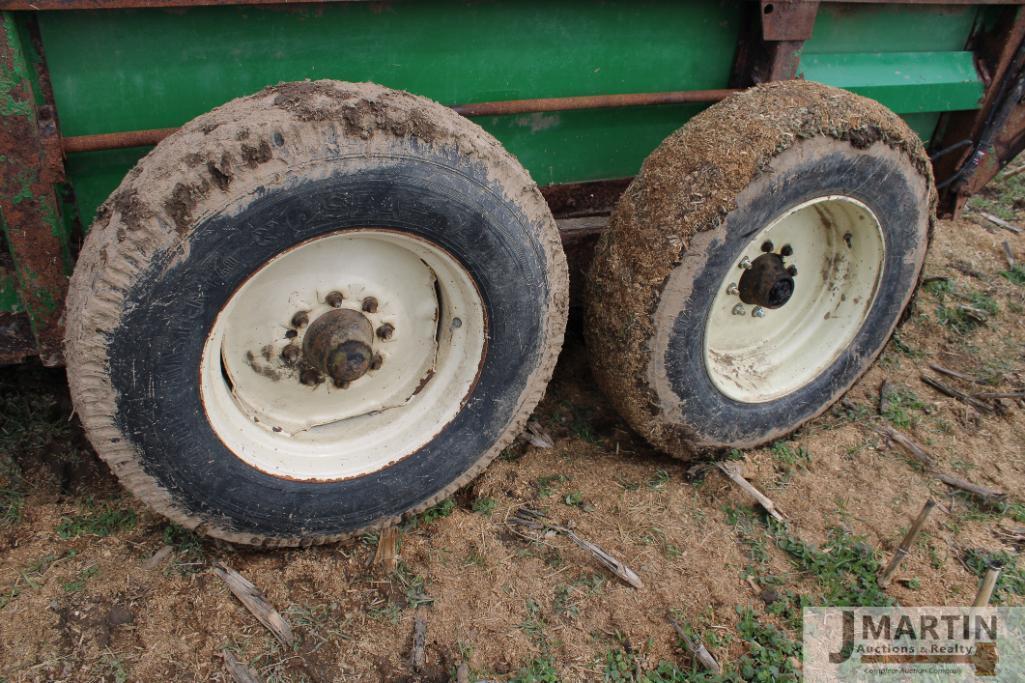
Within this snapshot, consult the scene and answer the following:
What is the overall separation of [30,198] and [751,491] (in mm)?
2379

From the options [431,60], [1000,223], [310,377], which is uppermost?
[431,60]

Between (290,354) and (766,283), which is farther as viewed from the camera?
(766,283)

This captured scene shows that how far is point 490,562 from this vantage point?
7.98ft

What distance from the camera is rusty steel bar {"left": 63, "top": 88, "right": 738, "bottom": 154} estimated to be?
1997 millimetres

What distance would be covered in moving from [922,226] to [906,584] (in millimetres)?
1308

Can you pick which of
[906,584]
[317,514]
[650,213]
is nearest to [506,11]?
[650,213]

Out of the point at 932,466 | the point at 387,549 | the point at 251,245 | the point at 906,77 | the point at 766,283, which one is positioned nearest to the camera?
the point at 251,245

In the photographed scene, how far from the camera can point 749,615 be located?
2.34 meters

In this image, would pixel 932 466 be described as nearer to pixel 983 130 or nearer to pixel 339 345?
pixel 983 130

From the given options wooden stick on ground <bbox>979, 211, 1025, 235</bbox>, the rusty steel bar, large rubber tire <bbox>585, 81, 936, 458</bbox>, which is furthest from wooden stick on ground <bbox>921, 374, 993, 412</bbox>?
wooden stick on ground <bbox>979, 211, 1025, 235</bbox>

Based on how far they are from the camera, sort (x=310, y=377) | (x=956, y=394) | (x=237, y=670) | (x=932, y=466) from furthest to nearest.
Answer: (x=956, y=394)
(x=932, y=466)
(x=310, y=377)
(x=237, y=670)

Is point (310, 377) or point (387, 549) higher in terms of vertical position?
point (310, 377)

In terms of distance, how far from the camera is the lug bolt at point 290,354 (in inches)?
89.3

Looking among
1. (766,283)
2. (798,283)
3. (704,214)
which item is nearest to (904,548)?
(766,283)
